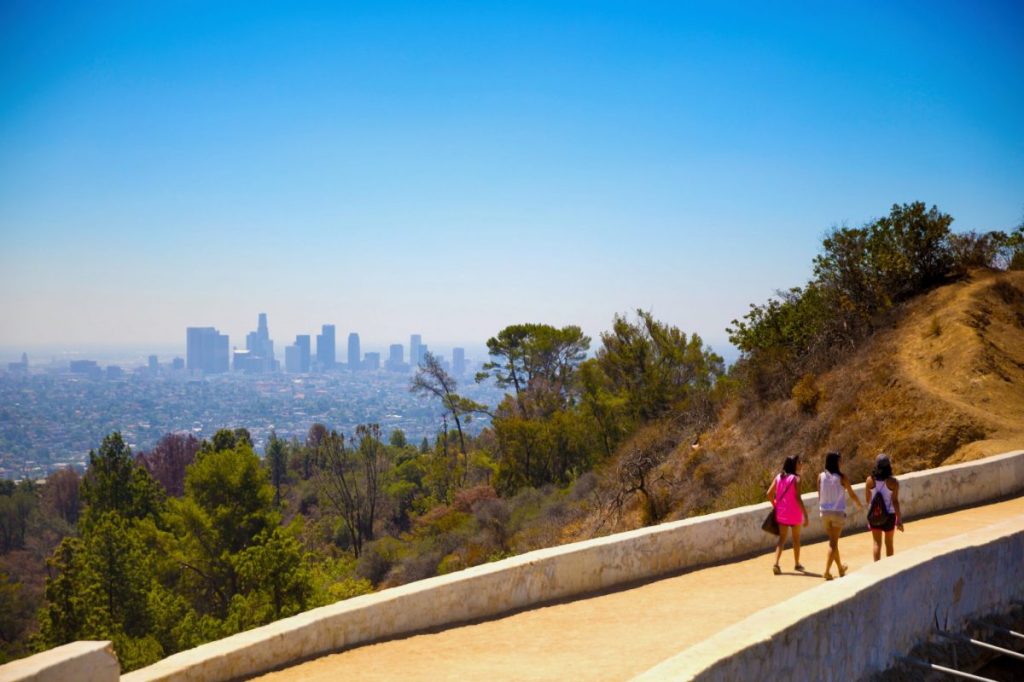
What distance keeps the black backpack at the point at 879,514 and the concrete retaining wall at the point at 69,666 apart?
6505 mm

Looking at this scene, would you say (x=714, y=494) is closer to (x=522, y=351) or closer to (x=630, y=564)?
Result: (x=630, y=564)

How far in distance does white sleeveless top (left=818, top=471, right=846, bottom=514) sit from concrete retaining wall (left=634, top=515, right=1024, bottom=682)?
3.52 feet

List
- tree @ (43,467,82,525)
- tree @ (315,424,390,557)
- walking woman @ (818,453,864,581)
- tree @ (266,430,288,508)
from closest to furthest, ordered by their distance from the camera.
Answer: walking woman @ (818,453,864,581) < tree @ (315,424,390,557) < tree @ (43,467,82,525) < tree @ (266,430,288,508)

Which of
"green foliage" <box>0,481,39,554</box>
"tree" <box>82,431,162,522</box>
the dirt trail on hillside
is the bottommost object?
"green foliage" <box>0,481,39,554</box>

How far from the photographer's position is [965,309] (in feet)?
68.9

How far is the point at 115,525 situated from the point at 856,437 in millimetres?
28526

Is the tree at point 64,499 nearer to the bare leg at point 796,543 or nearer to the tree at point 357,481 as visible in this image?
the tree at point 357,481

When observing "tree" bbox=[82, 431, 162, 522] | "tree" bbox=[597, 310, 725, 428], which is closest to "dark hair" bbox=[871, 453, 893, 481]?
"tree" bbox=[597, 310, 725, 428]

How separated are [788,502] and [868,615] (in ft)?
7.55

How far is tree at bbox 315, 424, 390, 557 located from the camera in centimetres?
4778

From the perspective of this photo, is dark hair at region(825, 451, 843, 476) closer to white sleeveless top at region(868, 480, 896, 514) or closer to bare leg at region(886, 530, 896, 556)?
white sleeveless top at region(868, 480, 896, 514)

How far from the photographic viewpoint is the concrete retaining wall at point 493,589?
5.85 meters

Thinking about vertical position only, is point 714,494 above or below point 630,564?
below

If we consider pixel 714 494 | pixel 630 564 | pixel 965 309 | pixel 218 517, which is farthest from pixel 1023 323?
pixel 218 517
